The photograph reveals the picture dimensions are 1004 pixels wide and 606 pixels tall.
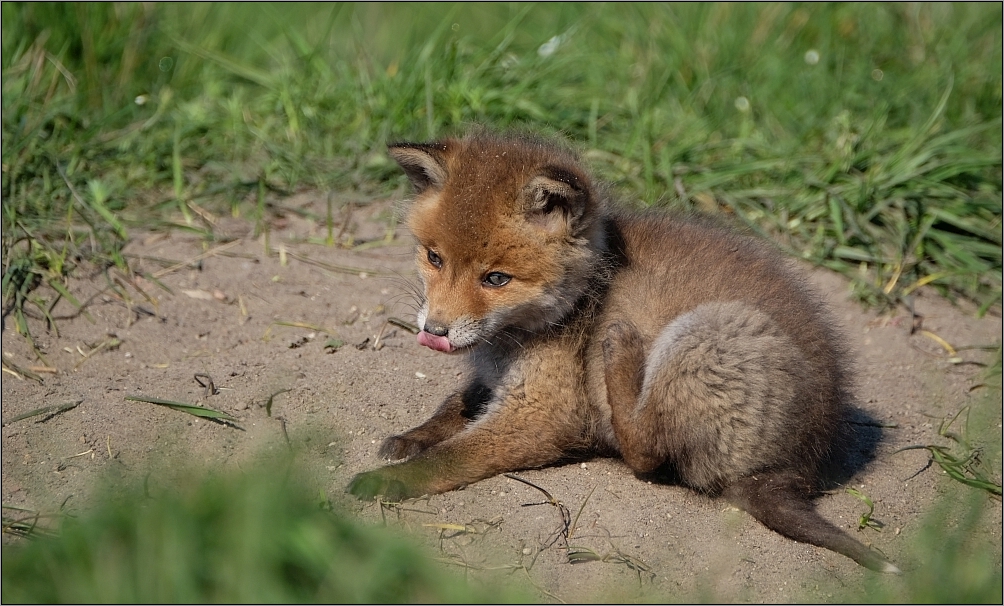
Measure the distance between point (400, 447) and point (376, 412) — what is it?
423 mm

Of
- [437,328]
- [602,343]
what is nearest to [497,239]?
[437,328]

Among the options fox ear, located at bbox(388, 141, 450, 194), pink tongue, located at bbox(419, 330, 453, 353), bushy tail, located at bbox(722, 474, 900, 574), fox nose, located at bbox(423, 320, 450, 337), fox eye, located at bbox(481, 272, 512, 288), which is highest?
fox ear, located at bbox(388, 141, 450, 194)

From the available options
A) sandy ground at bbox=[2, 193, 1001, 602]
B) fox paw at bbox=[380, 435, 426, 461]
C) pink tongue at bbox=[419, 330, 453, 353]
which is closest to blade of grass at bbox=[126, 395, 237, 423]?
sandy ground at bbox=[2, 193, 1001, 602]

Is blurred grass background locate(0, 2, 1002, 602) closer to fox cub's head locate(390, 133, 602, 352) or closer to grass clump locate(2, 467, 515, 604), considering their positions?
fox cub's head locate(390, 133, 602, 352)

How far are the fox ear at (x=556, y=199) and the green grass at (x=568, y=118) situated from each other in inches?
70.0

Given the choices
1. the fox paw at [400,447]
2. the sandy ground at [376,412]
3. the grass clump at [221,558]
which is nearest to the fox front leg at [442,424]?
the fox paw at [400,447]

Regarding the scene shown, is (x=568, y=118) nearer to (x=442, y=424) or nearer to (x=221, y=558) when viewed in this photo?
(x=442, y=424)

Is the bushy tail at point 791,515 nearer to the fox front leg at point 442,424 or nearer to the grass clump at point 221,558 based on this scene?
the fox front leg at point 442,424

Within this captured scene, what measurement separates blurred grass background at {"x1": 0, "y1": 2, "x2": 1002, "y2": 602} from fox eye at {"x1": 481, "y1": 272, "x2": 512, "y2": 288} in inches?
62.9

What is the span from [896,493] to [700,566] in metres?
1.39

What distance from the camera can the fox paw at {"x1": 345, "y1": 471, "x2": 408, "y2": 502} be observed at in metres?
3.98

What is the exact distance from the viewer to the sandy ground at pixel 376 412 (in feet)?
12.3

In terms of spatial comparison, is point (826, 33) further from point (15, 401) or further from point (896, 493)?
point (15, 401)

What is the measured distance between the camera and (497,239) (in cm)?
405
